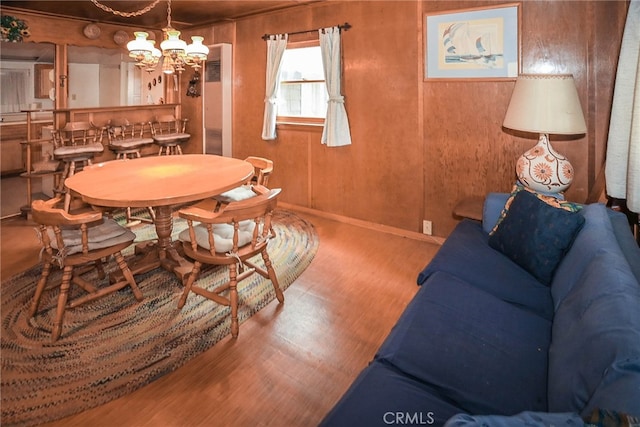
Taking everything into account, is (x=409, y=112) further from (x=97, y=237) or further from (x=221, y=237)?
(x=97, y=237)

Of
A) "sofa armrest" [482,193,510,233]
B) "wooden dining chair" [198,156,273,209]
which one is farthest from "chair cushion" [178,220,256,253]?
"sofa armrest" [482,193,510,233]

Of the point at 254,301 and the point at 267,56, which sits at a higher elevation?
the point at 267,56

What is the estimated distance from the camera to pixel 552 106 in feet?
8.04

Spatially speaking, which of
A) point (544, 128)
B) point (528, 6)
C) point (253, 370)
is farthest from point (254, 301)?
point (528, 6)

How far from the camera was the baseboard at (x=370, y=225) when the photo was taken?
3.86 metres

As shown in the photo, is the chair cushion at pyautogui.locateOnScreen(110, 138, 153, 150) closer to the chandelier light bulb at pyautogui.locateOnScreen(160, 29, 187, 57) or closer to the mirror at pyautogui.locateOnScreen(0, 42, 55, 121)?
the mirror at pyautogui.locateOnScreen(0, 42, 55, 121)

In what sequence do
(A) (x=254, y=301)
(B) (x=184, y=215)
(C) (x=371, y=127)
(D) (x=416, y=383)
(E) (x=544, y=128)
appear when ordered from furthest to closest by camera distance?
(C) (x=371, y=127), (A) (x=254, y=301), (E) (x=544, y=128), (B) (x=184, y=215), (D) (x=416, y=383)

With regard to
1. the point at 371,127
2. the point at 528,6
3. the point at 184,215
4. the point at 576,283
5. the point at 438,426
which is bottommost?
the point at 438,426

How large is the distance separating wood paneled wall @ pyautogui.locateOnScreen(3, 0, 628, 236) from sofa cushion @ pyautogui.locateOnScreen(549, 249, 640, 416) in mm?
1972

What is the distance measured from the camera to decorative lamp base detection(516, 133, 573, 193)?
2.60 meters

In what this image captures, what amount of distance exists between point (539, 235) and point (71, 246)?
257cm

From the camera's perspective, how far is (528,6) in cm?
305

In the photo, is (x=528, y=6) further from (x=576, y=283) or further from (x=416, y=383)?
(x=416, y=383)

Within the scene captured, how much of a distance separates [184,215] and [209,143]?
145 inches
